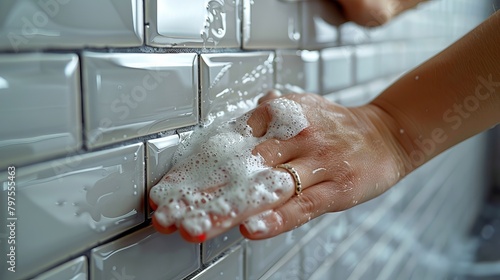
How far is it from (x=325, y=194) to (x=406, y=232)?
0.91 metres

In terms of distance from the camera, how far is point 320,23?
78cm

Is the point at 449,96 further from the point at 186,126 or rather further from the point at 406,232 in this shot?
the point at 406,232

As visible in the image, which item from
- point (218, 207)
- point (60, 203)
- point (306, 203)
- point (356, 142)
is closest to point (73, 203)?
point (60, 203)

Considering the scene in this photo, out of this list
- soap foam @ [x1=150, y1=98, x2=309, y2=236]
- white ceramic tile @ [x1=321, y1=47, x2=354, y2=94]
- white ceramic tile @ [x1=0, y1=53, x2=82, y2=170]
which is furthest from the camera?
white ceramic tile @ [x1=321, y1=47, x2=354, y2=94]

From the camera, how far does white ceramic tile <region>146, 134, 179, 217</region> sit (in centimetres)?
45

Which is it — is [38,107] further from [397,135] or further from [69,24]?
[397,135]

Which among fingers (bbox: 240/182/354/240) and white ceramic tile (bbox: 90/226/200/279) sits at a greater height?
fingers (bbox: 240/182/354/240)

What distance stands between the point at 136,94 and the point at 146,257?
0.15 m

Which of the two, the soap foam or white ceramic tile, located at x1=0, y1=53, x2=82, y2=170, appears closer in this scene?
white ceramic tile, located at x1=0, y1=53, x2=82, y2=170

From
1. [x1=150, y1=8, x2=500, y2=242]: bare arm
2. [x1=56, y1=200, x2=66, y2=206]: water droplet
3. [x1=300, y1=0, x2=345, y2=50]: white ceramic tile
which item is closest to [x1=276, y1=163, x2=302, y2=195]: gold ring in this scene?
[x1=150, y1=8, x2=500, y2=242]: bare arm

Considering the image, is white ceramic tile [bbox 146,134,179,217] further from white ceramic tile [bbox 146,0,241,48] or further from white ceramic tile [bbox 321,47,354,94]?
white ceramic tile [bbox 321,47,354,94]

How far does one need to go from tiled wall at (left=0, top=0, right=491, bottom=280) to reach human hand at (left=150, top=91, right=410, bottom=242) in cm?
4

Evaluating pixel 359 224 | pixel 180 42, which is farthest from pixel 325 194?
pixel 359 224

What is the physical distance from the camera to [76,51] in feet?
1.18
